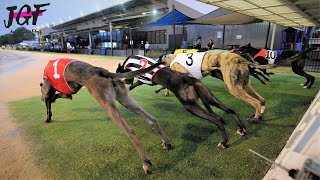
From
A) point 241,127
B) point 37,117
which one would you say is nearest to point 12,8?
point 37,117

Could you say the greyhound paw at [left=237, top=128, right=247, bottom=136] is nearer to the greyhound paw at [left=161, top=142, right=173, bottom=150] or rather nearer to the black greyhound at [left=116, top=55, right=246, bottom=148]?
the black greyhound at [left=116, top=55, right=246, bottom=148]

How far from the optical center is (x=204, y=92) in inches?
127

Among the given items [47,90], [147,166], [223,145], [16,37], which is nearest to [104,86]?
[147,166]

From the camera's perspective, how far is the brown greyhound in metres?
3.57

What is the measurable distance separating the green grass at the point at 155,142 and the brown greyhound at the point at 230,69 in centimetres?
46

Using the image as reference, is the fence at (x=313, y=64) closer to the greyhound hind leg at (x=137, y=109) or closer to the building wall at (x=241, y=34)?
the building wall at (x=241, y=34)

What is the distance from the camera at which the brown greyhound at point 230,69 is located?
3.57m

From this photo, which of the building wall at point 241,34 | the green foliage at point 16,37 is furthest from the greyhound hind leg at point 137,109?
the green foliage at point 16,37

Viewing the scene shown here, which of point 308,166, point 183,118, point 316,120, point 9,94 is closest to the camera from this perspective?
point 308,166

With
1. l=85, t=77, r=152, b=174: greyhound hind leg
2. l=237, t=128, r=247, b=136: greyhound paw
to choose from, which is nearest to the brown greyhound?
l=237, t=128, r=247, b=136: greyhound paw

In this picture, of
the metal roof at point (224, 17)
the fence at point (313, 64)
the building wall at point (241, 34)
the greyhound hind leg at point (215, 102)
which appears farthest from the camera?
the building wall at point (241, 34)

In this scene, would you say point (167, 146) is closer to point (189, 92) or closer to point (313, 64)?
point (189, 92)

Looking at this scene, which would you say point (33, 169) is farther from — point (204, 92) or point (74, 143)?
point (204, 92)

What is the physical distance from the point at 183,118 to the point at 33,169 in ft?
8.48
